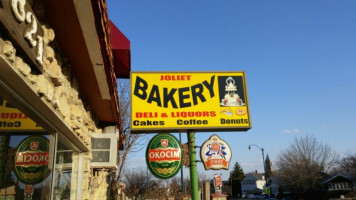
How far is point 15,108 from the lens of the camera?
9.36 feet

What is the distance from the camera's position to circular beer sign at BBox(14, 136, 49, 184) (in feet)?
10.0

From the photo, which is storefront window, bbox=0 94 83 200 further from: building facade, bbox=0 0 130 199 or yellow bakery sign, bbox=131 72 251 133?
yellow bakery sign, bbox=131 72 251 133

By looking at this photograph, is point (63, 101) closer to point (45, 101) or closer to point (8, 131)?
point (45, 101)

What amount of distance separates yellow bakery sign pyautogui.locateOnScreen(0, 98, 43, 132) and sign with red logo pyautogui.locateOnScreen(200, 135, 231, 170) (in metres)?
3.38

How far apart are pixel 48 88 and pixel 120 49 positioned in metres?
4.63

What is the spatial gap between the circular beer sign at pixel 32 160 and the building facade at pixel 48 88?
0.01 meters

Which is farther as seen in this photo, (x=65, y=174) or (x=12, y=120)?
(x=65, y=174)

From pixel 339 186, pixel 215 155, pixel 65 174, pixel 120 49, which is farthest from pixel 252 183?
pixel 65 174

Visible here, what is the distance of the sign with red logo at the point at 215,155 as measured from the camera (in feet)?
18.7

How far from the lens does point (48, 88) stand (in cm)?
326

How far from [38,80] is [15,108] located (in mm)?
344

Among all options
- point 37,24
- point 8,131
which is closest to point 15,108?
point 8,131

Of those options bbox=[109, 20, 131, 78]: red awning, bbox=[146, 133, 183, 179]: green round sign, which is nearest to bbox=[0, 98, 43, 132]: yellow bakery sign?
bbox=[146, 133, 183, 179]: green round sign

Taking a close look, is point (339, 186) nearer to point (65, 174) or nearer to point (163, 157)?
point (163, 157)
